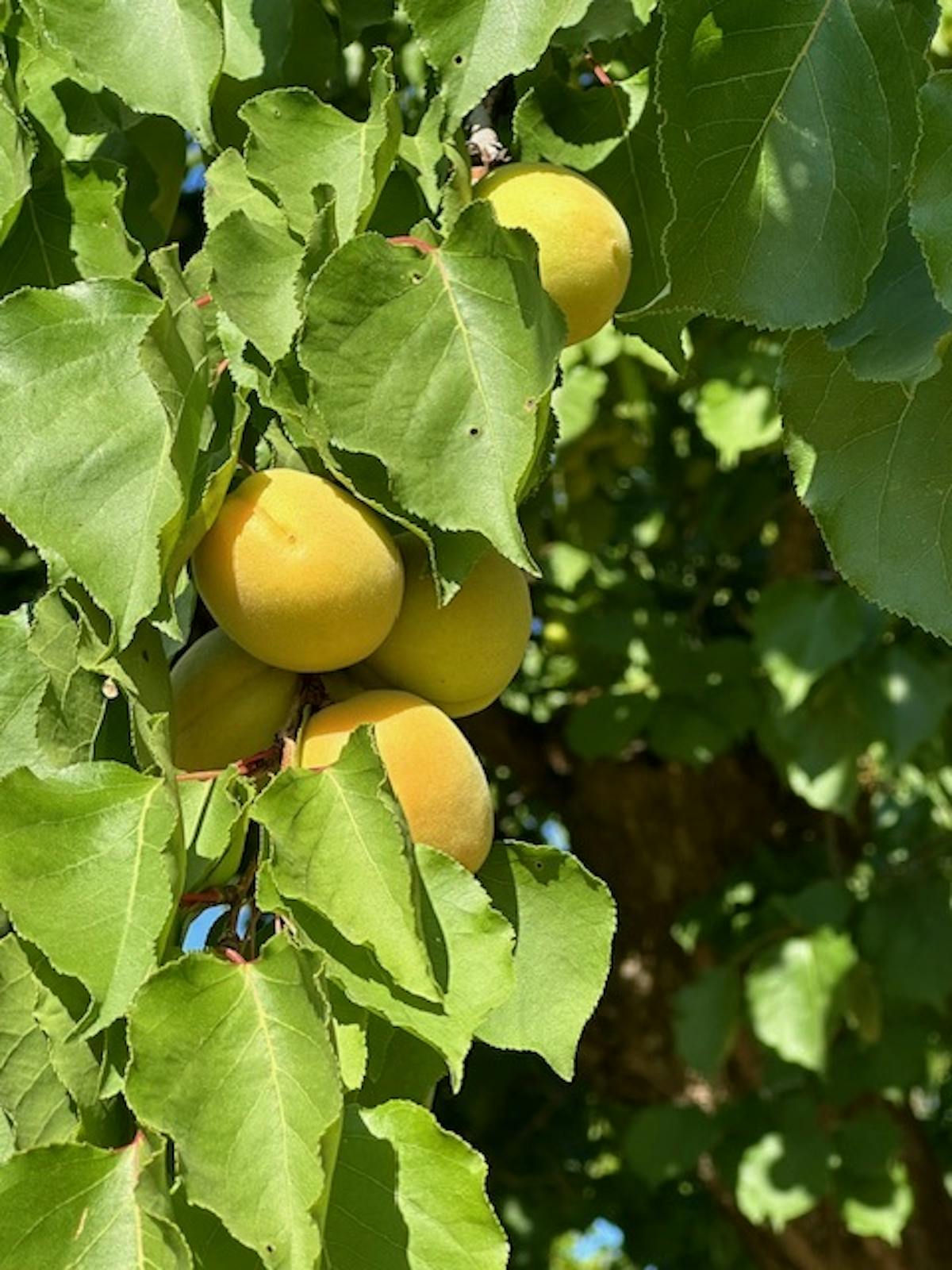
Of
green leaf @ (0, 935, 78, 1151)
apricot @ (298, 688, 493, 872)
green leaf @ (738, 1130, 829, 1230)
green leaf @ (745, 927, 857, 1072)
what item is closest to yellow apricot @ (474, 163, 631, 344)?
apricot @ (298, 688, 493, 872)

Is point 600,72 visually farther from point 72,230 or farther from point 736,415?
point 736,415

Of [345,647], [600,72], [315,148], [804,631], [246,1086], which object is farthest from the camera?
[804,631]

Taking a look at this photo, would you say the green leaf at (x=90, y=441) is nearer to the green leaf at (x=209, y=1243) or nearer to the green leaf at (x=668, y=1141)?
the green leaf at (x=209, y=1243)

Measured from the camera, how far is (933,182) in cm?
83

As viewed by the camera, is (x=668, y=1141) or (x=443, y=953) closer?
(x=443, y=953)

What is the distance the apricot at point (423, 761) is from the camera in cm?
80

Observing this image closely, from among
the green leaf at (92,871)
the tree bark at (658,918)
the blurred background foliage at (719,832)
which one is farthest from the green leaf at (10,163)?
the tree bark at (658,918)

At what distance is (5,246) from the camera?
3.79 ft

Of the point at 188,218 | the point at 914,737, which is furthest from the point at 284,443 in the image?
the point at 914,737

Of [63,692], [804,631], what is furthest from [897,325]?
[804,631]

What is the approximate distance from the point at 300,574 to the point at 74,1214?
11.9 inches

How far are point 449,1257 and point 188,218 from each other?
154cm

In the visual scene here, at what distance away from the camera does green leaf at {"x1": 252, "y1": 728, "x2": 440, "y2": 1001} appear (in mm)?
741

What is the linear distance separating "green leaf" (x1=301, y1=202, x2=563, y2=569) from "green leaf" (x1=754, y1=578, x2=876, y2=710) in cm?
165
